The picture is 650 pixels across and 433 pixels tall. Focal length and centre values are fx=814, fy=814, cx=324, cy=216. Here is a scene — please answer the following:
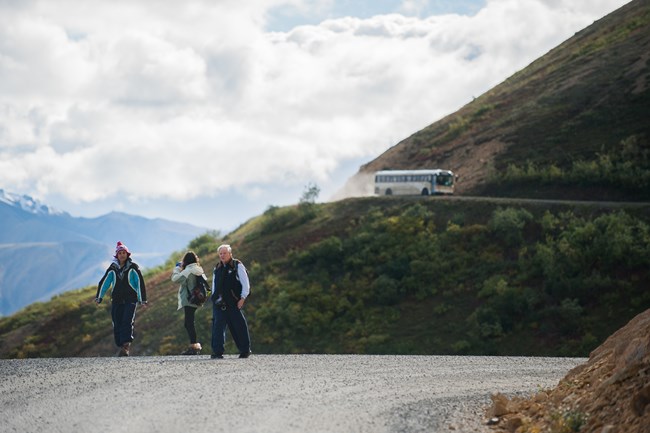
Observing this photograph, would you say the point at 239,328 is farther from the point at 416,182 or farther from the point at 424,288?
the point at 416,182

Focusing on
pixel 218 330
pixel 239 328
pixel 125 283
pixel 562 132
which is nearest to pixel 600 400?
pixel 239 328

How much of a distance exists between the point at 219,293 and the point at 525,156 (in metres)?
42.6

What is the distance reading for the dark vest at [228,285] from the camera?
16.0 m

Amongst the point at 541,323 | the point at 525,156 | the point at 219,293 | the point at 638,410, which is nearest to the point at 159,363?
the point at 219,293

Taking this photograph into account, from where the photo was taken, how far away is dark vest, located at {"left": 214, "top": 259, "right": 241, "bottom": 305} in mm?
15953

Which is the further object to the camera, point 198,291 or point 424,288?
point 424,288

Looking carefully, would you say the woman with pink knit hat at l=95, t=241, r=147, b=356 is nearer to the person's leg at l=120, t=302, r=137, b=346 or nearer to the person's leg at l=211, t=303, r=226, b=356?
the person's leg at l=120, t=302, r=137, b=346

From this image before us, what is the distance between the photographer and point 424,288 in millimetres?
33781

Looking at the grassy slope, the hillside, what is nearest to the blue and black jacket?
the grassy slope

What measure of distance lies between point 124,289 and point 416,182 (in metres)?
37.3

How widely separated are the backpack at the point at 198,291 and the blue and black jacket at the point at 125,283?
0.98 meters

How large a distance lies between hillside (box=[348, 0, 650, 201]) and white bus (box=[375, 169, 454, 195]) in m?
1.93

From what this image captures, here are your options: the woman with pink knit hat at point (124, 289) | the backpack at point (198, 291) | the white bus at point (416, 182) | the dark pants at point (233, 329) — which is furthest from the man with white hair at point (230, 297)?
the white bus at point (416, 182)

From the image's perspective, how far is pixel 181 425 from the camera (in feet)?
27.8
